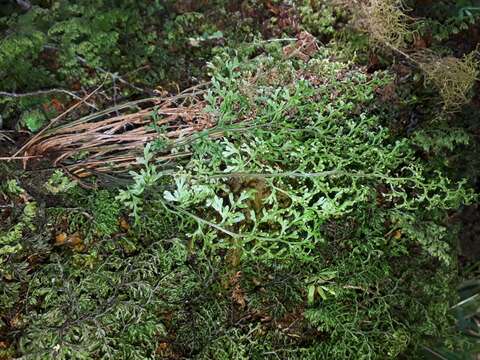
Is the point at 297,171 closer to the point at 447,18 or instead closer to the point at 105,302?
the point at 105,302

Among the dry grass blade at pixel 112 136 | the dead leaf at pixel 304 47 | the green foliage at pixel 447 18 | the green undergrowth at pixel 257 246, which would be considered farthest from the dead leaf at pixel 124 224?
the green foliage at pixel 447 18

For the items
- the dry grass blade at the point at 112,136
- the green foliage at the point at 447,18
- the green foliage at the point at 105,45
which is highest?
the green foliage at the point at 447,18

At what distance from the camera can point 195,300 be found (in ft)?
6.81

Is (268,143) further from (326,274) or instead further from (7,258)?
(7,258)

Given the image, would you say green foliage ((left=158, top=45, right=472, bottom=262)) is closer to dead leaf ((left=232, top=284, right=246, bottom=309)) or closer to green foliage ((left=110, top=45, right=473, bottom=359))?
green foliage ((left=110, top=45, right=473, bottom=359))

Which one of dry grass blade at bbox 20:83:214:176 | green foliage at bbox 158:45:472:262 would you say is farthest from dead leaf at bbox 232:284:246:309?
dry grass blade at bbox 20:83:214:176

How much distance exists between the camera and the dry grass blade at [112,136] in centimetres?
210

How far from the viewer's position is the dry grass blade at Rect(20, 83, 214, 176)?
2.10m

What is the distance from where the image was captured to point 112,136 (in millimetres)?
2139

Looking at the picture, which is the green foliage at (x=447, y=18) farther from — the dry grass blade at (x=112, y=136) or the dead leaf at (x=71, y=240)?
the dead leaf at (x=71, y=240)

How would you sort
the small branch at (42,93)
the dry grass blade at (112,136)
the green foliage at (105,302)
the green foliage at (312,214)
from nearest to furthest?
the green foliage at (105,302), the green foliage at (312,214), the dry grass blade at (112,136), the small branch at (42,93)

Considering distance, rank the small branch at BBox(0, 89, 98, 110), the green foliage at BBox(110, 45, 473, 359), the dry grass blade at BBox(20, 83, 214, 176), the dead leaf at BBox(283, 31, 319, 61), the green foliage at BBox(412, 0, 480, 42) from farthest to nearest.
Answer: the green foliage at BBox(412, 0, 480, 42) < the dead leaf at BBox(283, 31, 319, 61) < the small branch at BBox(0, 89, 98, 110) < the dry grass blade at BBox(20, 83, 214, 176) < the green foliage at BBox(110, 45, 473, 359)

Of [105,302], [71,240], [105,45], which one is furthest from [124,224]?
[105,45]

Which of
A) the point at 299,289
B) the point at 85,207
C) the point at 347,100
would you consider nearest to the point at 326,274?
the point at 299,289
